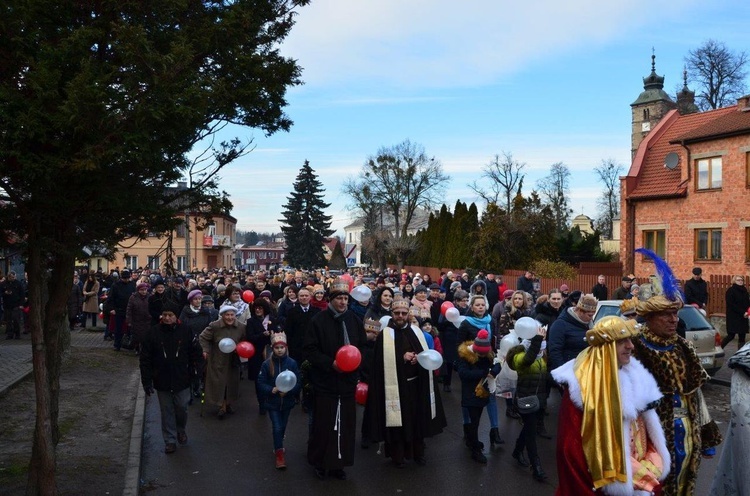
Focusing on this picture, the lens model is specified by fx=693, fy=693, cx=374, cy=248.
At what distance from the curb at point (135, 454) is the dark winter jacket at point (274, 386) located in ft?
5.13

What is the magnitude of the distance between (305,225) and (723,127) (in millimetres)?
56860

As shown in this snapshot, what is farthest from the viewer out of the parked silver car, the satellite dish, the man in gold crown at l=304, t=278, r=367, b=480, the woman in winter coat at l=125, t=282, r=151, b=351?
the satellite dish

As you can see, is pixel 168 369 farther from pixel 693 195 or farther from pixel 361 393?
pixel 693 195

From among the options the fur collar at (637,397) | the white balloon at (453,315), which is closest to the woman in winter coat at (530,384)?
the fur collar at (637,397)

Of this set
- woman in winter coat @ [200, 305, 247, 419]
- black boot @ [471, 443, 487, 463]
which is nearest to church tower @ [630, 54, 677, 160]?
woman in winter coat @ [200, 305, 247, 419]

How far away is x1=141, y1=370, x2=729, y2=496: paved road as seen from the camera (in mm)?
7156

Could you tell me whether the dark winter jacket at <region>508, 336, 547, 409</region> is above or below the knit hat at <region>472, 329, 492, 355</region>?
below

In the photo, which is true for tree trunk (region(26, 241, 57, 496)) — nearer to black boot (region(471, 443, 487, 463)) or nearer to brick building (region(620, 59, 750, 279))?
black boot (region(471, 443, 487, 463))

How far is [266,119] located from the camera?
6285 millimetres

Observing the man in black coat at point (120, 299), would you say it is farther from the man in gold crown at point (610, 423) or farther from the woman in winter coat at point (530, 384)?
the man in gold crown at point (610, 423)

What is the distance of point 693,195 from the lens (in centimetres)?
2934

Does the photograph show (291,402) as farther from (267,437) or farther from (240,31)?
(240,31)

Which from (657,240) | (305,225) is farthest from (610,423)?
(305,225)

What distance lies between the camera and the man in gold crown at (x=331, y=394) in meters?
7.40
